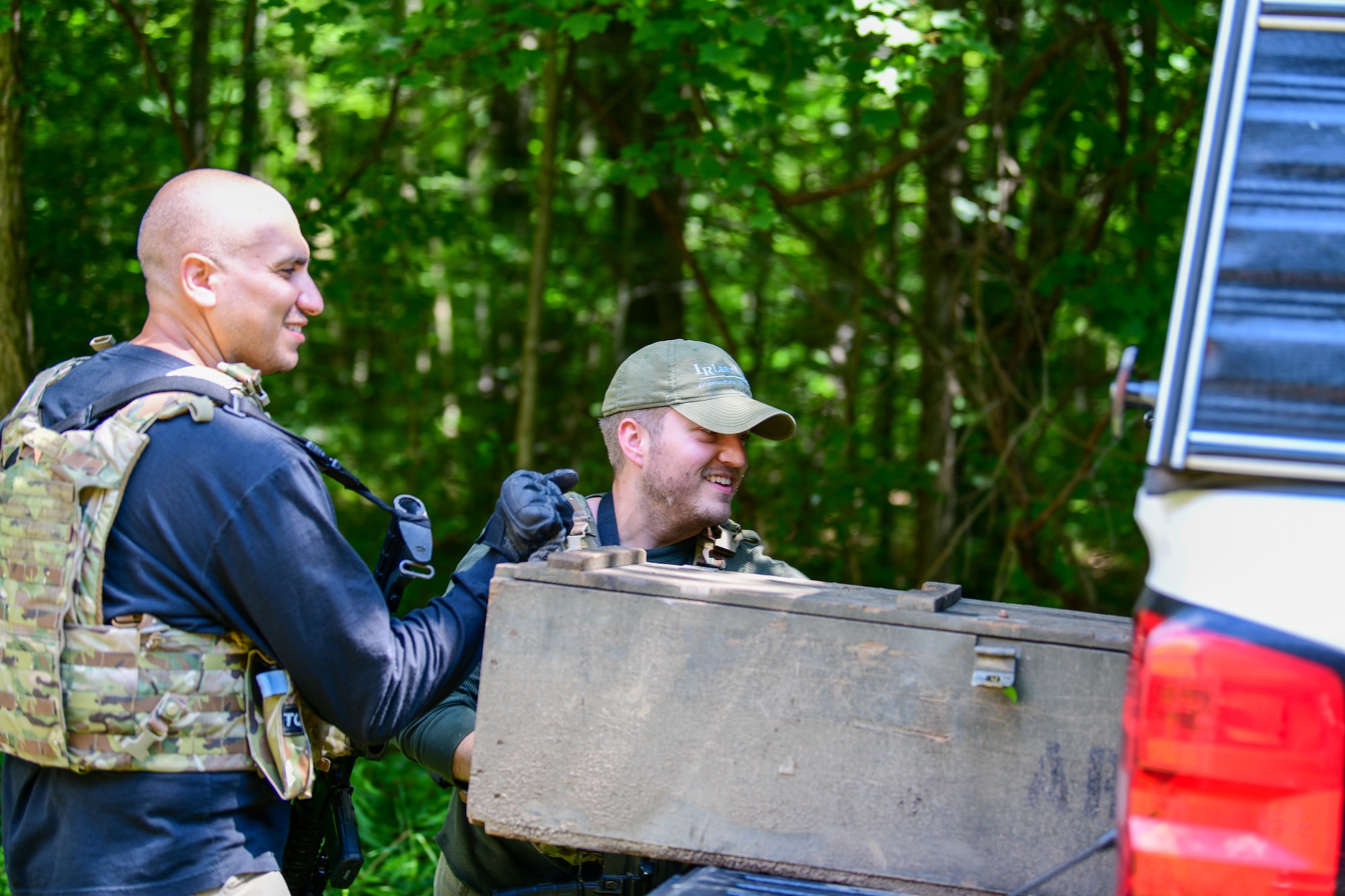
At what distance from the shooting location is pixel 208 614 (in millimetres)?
1994

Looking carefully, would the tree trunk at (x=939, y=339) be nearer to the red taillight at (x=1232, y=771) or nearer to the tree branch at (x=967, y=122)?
the tree branch at (x=967, y=122)

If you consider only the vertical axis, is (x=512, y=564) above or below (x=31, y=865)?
above

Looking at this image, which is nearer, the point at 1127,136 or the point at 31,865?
the point at 31,865

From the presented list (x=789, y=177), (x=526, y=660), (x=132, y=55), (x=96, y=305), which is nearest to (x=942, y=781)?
(x=526, y=660)

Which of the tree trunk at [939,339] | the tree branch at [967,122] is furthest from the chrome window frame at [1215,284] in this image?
the tree trunk at [939,339]

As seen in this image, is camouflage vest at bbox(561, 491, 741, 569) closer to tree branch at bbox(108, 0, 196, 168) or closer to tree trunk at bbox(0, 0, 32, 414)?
tree trunk at bbox(0, 0, 32, 414)

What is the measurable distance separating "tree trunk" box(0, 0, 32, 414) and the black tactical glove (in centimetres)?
305

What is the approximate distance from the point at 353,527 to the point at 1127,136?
489 centimetres

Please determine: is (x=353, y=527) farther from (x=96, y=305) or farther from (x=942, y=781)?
(x=942, y=781)

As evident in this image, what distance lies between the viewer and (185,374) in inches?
81.8

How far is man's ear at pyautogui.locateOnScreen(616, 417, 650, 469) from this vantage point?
300 centimetres

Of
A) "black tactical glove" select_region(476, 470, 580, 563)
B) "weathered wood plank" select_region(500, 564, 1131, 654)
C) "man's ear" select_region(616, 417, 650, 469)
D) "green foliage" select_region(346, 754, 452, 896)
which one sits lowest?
"green foliage" select_region(346, 754, 452, 896)

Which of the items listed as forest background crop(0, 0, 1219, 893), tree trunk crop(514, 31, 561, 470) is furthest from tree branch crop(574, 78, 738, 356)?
tree trunk crop(514, 31, 561, 470)

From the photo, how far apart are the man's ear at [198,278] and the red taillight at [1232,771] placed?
66.4 inches
